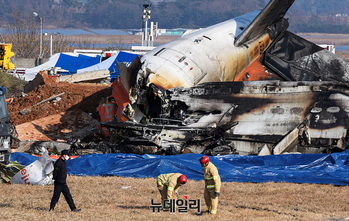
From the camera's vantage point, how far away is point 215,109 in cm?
2033

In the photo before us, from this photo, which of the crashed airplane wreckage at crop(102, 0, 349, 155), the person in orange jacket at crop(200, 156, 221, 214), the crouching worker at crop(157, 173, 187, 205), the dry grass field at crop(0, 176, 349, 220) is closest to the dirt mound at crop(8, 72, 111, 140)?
the crashed airplane wreckage at crop(102, 0, 349, 155)

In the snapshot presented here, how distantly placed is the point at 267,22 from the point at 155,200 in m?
12.7

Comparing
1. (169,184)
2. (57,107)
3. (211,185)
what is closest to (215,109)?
(211,185)

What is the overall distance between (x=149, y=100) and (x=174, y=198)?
29.9 feet

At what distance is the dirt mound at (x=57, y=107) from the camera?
25094mm

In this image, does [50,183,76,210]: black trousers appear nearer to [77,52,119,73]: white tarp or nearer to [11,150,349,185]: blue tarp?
[11,150,349,185]: blue tarp

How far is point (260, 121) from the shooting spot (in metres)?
20.0

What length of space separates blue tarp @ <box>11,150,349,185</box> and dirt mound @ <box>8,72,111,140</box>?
6230 mm

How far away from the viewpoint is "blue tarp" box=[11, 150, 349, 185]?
1641cm

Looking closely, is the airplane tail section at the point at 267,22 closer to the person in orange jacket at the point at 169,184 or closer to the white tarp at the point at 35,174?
the white tarp at the point at 35,174

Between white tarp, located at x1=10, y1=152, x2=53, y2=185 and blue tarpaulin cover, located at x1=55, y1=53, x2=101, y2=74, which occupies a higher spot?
blue tarpaulin cover, located at x1=55, y1=53, x2=101, y2=74

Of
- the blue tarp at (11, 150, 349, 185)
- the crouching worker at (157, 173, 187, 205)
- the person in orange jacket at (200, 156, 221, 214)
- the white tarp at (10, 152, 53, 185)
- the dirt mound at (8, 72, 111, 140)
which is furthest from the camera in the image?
→ the dirt mound at (8, 72, 111, 140)

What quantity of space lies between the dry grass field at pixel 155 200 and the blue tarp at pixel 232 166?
668 millimetres

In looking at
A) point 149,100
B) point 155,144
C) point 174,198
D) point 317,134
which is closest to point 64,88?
point 149,100
